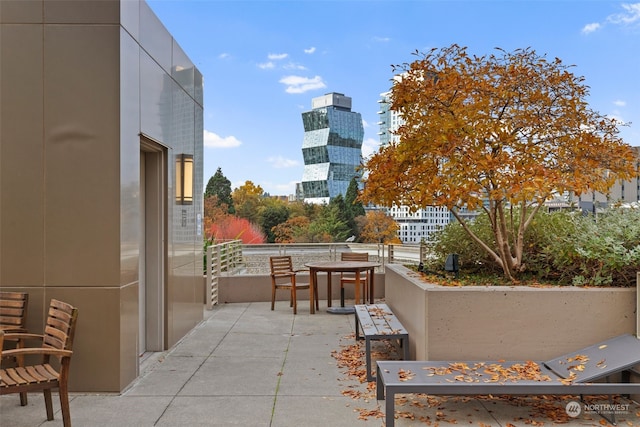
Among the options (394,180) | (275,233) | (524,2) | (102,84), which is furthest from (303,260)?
(275,233)

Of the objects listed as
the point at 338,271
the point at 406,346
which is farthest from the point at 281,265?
the point at 406,346

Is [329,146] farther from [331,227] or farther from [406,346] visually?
[406,346]

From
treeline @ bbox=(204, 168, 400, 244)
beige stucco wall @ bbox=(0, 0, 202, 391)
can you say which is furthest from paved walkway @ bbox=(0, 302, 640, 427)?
treeline @ bbox=(204, 168, 400, 244)

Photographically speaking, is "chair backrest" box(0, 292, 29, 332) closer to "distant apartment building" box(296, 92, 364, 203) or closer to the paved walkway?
the paved walkway

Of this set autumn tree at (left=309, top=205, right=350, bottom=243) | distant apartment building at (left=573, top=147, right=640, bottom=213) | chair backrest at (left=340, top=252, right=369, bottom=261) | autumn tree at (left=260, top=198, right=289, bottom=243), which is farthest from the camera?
autumn tree at (left=260, top=198, right=289, bottom=243)

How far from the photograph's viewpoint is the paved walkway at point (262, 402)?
4.24 m

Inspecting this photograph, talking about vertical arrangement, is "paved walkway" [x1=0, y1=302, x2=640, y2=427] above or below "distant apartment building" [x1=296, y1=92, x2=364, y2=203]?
below

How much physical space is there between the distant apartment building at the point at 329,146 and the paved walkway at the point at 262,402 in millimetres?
70762

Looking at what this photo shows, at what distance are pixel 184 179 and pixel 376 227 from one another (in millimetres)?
31084

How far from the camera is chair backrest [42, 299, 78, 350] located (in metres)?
4.07

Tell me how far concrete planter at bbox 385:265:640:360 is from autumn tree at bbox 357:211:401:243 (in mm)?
32537

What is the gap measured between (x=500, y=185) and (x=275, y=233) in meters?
32.8

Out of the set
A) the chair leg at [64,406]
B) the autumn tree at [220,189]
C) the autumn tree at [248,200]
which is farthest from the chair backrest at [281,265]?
the autumn tree at [220,189]

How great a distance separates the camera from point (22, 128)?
5062 millimetres
